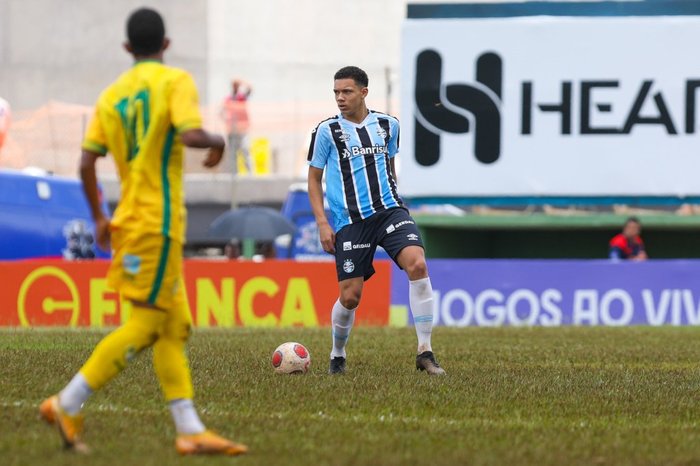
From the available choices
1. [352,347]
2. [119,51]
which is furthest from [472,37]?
[119,51]

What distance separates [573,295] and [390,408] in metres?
13.5

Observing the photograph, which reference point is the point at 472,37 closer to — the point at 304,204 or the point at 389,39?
the point at 304,204

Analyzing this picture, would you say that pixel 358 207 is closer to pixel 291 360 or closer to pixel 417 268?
pixel 417 268

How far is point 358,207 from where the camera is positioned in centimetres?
1066

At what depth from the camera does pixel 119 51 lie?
43844 mm

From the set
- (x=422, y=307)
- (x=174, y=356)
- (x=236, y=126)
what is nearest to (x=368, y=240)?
(x=422, y=307)

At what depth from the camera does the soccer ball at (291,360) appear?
1027 centimetres

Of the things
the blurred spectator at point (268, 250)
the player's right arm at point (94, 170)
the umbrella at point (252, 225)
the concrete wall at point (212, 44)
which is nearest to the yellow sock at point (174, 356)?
the player's right arm at point (94, 170)

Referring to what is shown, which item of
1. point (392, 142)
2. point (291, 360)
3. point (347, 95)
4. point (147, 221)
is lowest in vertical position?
point (291, 360)

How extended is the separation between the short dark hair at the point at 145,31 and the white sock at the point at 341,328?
448cm

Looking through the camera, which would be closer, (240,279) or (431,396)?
(431,396)

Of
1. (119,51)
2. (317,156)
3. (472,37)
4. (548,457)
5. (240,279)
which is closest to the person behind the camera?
(548,457)

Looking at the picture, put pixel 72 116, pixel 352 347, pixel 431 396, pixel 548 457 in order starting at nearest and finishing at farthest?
pixel 548 457 → pixel 431 396 → pixel 352 347 → pixel 72 116

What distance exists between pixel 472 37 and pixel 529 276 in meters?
4.44
